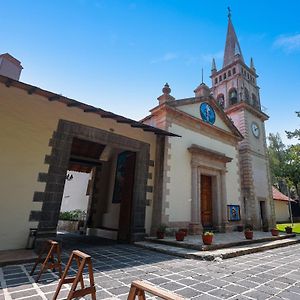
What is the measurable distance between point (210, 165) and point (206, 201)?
77.1 inches

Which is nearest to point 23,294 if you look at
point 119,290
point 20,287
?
point 20,287

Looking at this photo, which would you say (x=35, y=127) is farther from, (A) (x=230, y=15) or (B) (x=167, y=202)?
(A) (x=230, y=15)

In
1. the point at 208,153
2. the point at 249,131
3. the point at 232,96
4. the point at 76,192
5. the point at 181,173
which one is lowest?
the point at 76,192

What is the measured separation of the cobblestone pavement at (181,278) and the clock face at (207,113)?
783cm

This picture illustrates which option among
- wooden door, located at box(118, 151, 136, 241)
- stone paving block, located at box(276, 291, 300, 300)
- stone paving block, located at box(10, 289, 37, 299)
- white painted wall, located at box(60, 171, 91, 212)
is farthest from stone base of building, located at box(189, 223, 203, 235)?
white painted wall, located at box(60, 171, 91, 212)

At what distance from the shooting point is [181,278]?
405 cm

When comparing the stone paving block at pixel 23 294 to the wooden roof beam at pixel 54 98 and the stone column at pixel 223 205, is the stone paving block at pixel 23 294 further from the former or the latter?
the stone column at pixel 223 205

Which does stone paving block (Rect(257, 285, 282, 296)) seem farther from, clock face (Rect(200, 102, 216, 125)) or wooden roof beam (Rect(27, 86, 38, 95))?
clock face (Rect(200, 102, 216, 125))

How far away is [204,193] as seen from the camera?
1144 centimetres

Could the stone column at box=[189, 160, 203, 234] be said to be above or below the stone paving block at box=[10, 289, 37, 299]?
above

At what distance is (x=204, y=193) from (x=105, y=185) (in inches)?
210

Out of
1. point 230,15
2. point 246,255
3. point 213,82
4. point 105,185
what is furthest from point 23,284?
point 230,15

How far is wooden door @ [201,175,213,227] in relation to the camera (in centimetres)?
1106

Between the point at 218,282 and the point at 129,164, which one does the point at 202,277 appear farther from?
the point at 129,164
